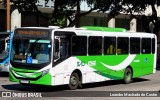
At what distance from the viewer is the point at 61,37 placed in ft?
58.8

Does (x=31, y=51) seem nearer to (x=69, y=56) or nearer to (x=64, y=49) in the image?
(x=64, y=49)

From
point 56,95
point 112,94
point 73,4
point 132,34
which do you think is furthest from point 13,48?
point 73,4

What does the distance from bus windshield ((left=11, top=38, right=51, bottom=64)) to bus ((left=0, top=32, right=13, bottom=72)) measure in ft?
24.6

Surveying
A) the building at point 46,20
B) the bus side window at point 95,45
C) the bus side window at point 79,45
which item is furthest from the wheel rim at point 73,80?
the building at point 46,20

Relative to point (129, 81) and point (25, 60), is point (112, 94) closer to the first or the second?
point (25, 60)

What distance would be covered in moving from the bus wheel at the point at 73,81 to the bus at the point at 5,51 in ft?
24.8

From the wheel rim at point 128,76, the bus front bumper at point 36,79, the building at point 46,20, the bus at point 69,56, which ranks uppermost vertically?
the building at point 46,20

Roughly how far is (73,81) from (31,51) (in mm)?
2197

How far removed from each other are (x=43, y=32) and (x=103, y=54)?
3.94m

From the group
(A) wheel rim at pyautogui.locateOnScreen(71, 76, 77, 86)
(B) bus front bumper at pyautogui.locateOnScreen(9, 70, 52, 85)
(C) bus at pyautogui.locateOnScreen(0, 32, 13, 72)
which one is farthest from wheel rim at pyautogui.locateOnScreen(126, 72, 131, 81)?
(C) bus at pyautogui.locateOnScreen(0, 32, 13, 72)

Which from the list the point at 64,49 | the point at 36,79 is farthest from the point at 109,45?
the point at 36,79

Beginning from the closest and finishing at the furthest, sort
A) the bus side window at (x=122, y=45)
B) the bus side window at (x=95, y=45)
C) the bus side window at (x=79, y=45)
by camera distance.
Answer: the bus side window at (x=79, y=45) → the bus side window at (x=95, y=45) → the bus side window at (x=122, y=45)

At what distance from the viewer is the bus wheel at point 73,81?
18.4 m

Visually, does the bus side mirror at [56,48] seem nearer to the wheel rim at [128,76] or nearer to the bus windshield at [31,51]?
the bus windshield at [31,51]
